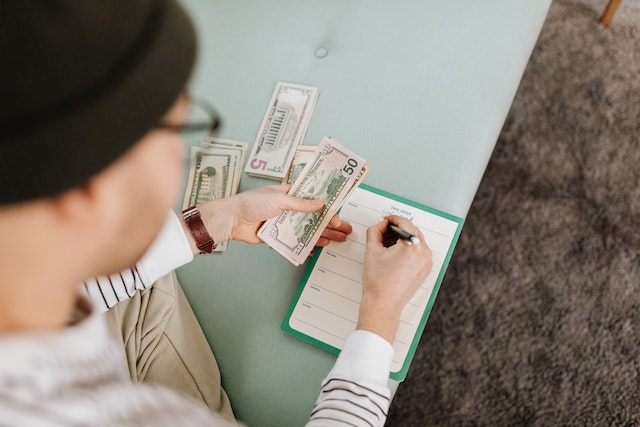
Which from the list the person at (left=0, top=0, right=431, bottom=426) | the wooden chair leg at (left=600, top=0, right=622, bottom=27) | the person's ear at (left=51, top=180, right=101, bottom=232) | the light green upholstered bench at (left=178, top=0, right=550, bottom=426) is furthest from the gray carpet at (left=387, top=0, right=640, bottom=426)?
the person's ear at (left=51, top=180, right=101, bottom=232)

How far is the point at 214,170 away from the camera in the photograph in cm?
126

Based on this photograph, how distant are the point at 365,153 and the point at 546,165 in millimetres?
825

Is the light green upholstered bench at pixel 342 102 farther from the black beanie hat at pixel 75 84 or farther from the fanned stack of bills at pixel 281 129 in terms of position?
the black beanie hat at pixel 75 84

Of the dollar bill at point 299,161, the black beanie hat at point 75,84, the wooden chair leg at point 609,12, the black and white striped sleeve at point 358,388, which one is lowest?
the black and white striped sleeve at point 358,388

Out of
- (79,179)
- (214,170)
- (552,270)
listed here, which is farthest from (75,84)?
(552,270)

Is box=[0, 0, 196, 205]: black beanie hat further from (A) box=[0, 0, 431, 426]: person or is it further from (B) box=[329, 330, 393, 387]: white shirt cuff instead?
(B) box=[329, 330, 393, 387]: white shirt cuff

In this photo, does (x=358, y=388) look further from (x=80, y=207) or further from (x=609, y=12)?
(x=609, y=12)

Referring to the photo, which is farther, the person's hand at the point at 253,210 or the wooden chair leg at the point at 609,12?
the wooden chair leg at the point at 609,12

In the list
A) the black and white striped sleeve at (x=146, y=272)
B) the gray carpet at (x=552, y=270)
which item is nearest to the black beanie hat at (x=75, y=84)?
the black and white striped sleeve at (x=146, y=272)

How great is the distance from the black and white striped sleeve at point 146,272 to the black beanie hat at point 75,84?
0.46 metres

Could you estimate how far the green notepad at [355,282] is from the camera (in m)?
1.01

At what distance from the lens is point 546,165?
5.62 feet

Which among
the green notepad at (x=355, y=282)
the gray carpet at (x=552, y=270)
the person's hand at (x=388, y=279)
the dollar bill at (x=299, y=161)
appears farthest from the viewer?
the gray carpet at (x=552, y=270)

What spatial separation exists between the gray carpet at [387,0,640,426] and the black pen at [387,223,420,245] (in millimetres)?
646
